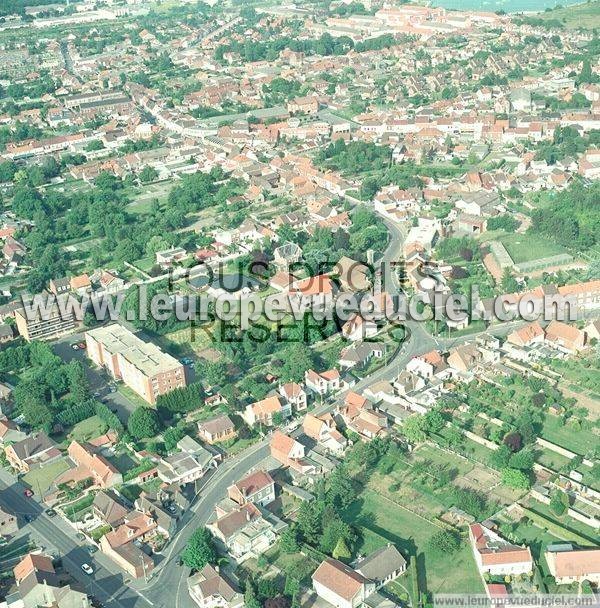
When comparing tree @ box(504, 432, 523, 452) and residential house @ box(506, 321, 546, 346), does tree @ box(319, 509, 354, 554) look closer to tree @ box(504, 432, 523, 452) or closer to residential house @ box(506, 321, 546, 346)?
tree @ box(504, 432, 523, 452)

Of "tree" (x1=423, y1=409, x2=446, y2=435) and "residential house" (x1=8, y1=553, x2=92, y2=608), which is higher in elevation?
"residential house" (x1=8, y1=553, x2=92, y2=608)

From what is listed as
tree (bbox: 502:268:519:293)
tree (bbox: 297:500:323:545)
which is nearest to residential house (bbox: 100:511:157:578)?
tree (bbox: 297:500:323:545)

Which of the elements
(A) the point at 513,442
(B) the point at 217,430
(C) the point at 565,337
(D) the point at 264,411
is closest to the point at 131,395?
(B) the point at 217,430

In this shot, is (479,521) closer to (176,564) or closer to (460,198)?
(176,564)

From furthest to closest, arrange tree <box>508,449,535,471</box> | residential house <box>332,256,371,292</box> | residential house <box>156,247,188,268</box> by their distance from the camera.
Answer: residential house <box>156,247,188,268</box>, residential house <box>332,256,371,292</box>, tree <box>508,449,535,471</box>

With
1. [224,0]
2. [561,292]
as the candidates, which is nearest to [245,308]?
[561,292]

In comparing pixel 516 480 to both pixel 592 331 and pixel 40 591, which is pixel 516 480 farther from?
pixel 40 591
